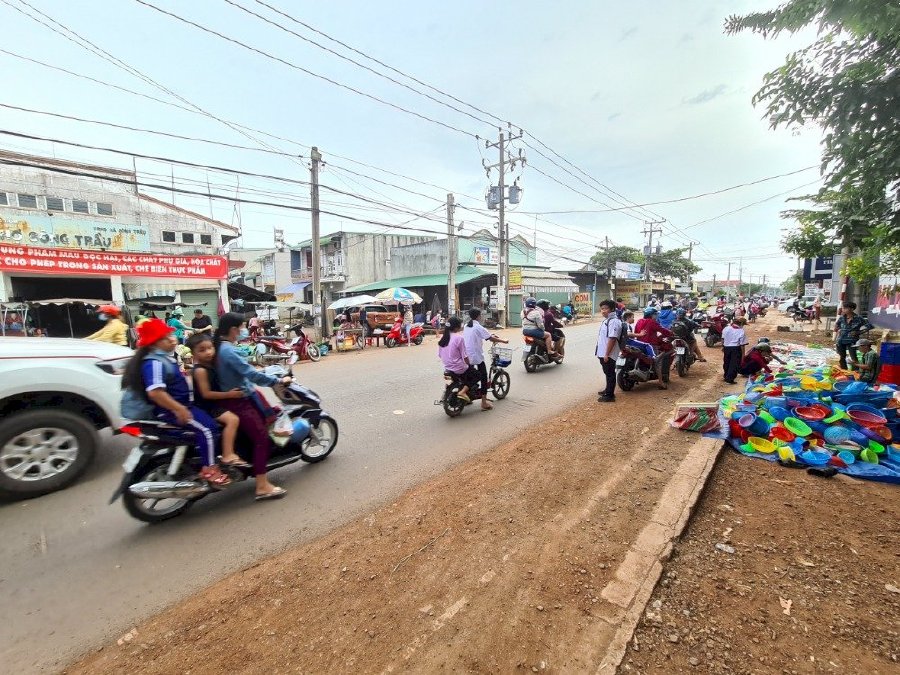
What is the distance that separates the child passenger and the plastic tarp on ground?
5.04 meters

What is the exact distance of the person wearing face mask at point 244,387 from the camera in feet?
11.1

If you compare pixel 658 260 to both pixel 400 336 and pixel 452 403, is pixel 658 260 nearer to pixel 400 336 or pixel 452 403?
pixel 400 336

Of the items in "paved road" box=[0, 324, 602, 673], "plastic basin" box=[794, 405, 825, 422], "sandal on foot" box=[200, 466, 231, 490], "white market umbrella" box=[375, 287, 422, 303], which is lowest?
"paved road" box=[0, 324, 602, 673]

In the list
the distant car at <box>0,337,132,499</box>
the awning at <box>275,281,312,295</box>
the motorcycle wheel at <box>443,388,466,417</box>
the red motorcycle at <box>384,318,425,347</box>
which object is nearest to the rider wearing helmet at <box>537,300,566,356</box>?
the motorcycle wheel at <box>443,388,466,417</box>

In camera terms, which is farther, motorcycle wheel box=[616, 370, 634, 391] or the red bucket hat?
motorcycle wheel box=[616, 370, 634, 391]

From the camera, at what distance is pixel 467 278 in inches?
1019

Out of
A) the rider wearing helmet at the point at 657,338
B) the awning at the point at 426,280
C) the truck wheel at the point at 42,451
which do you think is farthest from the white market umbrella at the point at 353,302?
the truck wheel at the point at 42,451

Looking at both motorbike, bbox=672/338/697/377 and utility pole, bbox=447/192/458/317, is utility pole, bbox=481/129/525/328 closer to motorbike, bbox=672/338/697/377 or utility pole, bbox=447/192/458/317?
utility pole, bbox=447/192/458/317

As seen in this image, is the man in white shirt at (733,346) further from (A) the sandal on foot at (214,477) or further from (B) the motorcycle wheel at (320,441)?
(A) the sandal on foot at (214,477)

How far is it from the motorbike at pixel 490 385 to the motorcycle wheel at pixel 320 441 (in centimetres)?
177

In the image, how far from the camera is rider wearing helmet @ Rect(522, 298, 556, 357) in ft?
30.6

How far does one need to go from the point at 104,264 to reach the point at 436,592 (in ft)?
64.6

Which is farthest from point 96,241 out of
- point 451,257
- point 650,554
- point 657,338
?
point 650,554

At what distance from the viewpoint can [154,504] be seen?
331cm
